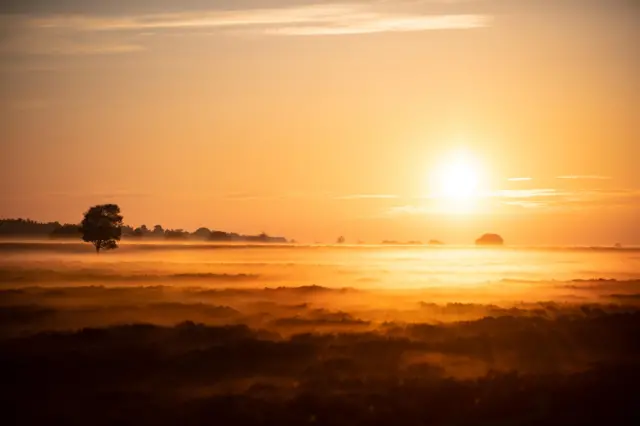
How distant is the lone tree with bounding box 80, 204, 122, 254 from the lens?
13938 centimetres

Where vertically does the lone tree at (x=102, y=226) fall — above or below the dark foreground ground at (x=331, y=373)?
above

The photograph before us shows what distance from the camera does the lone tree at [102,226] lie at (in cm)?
13938

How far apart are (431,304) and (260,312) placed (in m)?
15.8

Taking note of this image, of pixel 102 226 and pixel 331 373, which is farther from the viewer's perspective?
pixel 102 226

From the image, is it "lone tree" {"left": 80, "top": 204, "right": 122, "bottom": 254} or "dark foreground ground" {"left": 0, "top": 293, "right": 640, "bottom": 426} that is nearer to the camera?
"dark foreground ground" {"left": 0, "top": 293, "right": 640, "bottom": 426}

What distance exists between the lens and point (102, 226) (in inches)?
5497

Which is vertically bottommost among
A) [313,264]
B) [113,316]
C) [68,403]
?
[68,403]

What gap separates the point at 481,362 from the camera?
→ 176 ft

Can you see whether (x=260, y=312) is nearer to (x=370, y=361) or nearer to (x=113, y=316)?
(x=113, y=316)

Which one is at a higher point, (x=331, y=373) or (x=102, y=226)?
(x=102, y=226)

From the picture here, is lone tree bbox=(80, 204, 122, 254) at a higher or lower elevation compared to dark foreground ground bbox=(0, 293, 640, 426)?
higher

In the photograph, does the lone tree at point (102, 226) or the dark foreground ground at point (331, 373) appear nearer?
the dark foreground ground at point (331, 373)

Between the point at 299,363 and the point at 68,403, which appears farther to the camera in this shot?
the point at 299,363

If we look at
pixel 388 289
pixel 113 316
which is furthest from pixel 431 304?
pixel 113 316
